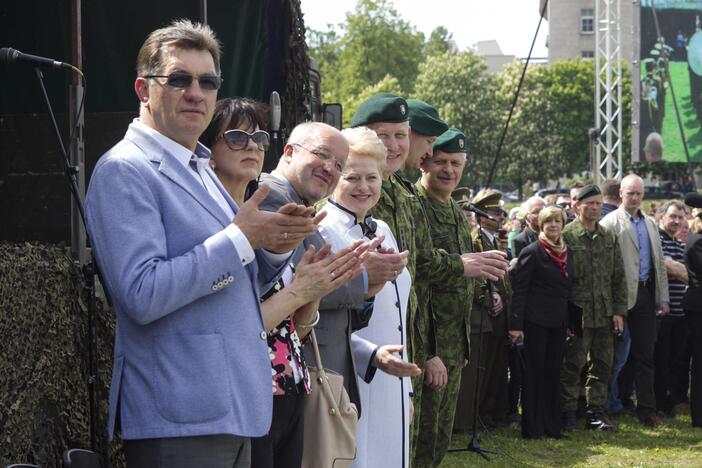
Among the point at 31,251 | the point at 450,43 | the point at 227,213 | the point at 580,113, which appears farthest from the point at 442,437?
the point at 450,43

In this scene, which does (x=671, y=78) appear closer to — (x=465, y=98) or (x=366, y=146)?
(x=366, y=146)

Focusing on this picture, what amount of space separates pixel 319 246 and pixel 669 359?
810 centimetres

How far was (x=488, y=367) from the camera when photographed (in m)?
10.5

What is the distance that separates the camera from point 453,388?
248 inches

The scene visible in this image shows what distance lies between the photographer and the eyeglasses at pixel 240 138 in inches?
145

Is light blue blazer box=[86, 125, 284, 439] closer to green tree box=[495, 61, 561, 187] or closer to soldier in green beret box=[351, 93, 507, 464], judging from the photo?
soldier in green beret box=[351, 93, 507, 464]

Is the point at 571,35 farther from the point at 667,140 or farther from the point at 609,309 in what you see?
the point at 609,309

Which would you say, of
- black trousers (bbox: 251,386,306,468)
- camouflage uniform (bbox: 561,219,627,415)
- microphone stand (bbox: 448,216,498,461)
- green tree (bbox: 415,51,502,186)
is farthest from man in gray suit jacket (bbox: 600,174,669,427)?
green tree (bbox: 415,51,502,186)

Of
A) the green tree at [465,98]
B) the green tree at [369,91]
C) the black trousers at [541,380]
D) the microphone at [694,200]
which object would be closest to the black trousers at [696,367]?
the microphone at [694,200]

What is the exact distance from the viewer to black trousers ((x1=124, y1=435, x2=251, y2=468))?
2855mm

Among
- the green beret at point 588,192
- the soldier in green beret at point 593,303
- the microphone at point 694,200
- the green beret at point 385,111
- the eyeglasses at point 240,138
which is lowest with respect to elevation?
the soldier in green beret at point 593,303

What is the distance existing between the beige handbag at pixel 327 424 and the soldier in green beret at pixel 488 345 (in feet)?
18.6

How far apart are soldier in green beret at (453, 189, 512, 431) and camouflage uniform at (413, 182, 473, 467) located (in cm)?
286

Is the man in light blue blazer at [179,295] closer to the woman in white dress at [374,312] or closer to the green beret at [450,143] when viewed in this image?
the woman in white dress at [374,312]
